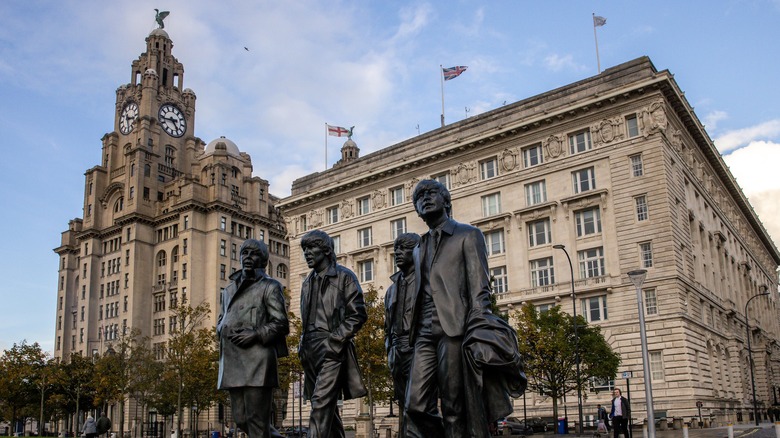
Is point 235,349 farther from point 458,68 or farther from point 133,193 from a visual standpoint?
point 133,193

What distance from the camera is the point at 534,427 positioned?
4362 cm

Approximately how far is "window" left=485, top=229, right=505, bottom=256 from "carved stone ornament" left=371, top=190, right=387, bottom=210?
11041 mm

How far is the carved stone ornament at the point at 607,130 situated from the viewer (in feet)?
163

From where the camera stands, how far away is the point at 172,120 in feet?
324

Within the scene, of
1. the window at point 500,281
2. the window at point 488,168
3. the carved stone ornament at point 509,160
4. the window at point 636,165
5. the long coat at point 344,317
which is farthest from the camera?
the window at point 488,168

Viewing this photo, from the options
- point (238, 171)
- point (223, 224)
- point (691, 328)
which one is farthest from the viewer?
point (238, 171)

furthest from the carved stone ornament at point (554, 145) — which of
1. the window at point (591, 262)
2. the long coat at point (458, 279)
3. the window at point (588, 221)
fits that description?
the long coat at point (458, 279)

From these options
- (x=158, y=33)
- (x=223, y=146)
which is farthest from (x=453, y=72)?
(x=158, y=33)

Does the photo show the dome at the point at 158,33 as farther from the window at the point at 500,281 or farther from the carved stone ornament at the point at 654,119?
the carved stone ornament at the point at 654,119

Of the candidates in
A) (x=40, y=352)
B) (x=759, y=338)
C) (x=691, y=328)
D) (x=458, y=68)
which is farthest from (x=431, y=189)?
(x=759, y=338)

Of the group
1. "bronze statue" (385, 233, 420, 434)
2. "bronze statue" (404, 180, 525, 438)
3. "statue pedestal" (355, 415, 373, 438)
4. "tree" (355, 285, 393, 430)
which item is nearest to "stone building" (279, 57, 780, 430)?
"tree" (355, 285, 393, 430)

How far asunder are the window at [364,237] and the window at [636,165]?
23900 mm

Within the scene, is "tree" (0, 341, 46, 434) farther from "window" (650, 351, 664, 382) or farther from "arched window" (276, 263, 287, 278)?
"window" (650, 351, 664, 382)

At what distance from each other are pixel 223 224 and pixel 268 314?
82270 millimetres
